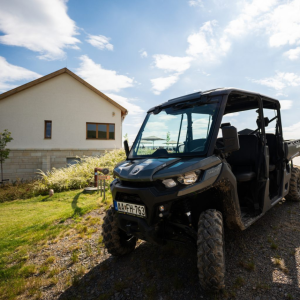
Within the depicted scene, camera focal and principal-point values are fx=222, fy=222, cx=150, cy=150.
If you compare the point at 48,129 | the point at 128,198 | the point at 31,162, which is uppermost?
the point at 48,129

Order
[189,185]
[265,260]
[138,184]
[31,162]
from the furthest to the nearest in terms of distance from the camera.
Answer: [31,162]
[265,260]
[138,184]
[189,185]

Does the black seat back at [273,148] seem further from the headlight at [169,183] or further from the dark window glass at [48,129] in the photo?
the dark window glass at [48,129]

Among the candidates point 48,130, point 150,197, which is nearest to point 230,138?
point 150,197

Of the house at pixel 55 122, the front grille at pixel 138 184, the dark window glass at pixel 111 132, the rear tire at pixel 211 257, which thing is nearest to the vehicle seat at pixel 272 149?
the rear tire at pixel 211 257

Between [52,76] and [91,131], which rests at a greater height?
[52,76]

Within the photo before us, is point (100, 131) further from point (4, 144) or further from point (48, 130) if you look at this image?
point (4, 144)

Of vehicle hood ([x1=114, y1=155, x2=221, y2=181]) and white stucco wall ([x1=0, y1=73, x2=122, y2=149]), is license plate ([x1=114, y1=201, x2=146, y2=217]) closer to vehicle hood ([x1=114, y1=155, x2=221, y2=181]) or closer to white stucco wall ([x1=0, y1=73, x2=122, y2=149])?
vehicle hood ([x1=114, y1=155, x2=221, y2=181])

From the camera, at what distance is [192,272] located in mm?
3135

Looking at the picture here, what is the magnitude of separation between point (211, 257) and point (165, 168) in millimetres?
1105

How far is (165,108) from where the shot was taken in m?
3.78

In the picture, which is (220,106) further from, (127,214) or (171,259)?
(171,259)

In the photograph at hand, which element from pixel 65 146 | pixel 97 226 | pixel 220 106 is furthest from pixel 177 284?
pixel 65 146

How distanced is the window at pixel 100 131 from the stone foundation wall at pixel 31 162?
2212mm

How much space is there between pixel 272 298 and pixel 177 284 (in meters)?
1.11
